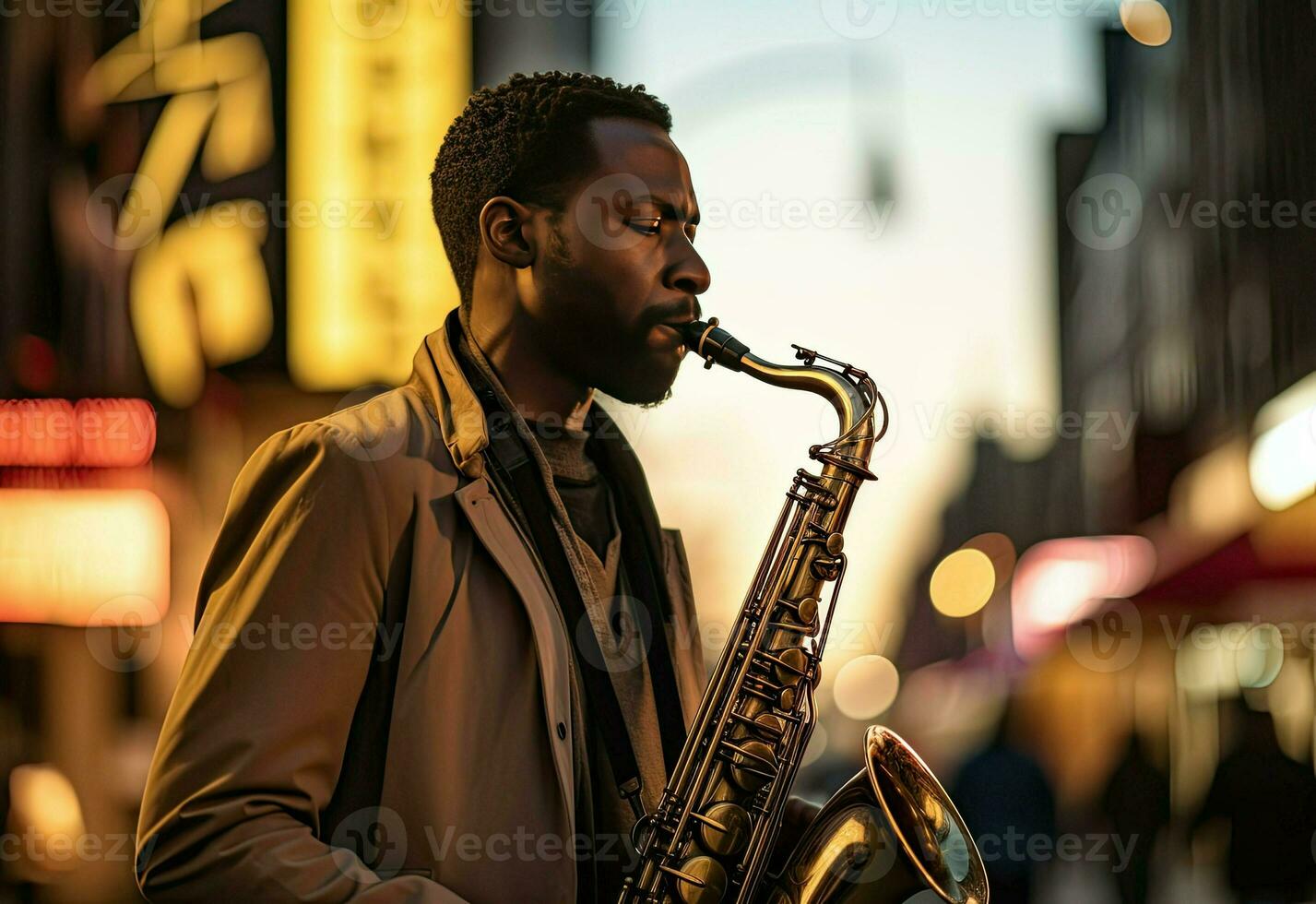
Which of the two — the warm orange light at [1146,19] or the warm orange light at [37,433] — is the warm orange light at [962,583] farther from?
the warm orange light at [37,433]

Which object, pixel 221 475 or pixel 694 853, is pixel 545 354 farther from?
pixel 221 475

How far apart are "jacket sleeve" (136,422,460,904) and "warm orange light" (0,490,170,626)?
22.7ft

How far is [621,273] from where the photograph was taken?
7.95 feet

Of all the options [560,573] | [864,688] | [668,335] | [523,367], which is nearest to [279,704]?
[560,573]

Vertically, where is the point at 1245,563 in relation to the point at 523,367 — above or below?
below

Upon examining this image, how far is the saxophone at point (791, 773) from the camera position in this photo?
2.44m

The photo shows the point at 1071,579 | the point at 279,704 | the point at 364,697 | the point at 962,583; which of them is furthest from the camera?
the point at 962,583

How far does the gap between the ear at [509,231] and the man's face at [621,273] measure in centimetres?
4

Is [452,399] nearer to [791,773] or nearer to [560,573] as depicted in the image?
[560,573]

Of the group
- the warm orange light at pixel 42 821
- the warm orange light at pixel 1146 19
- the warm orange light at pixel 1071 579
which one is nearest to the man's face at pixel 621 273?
the warm orange light at pixel 42 821

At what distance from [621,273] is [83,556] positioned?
7.36 m

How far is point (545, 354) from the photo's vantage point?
251 centimetres

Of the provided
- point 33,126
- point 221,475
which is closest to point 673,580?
point 221,475

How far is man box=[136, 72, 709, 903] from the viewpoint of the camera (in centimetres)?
198
